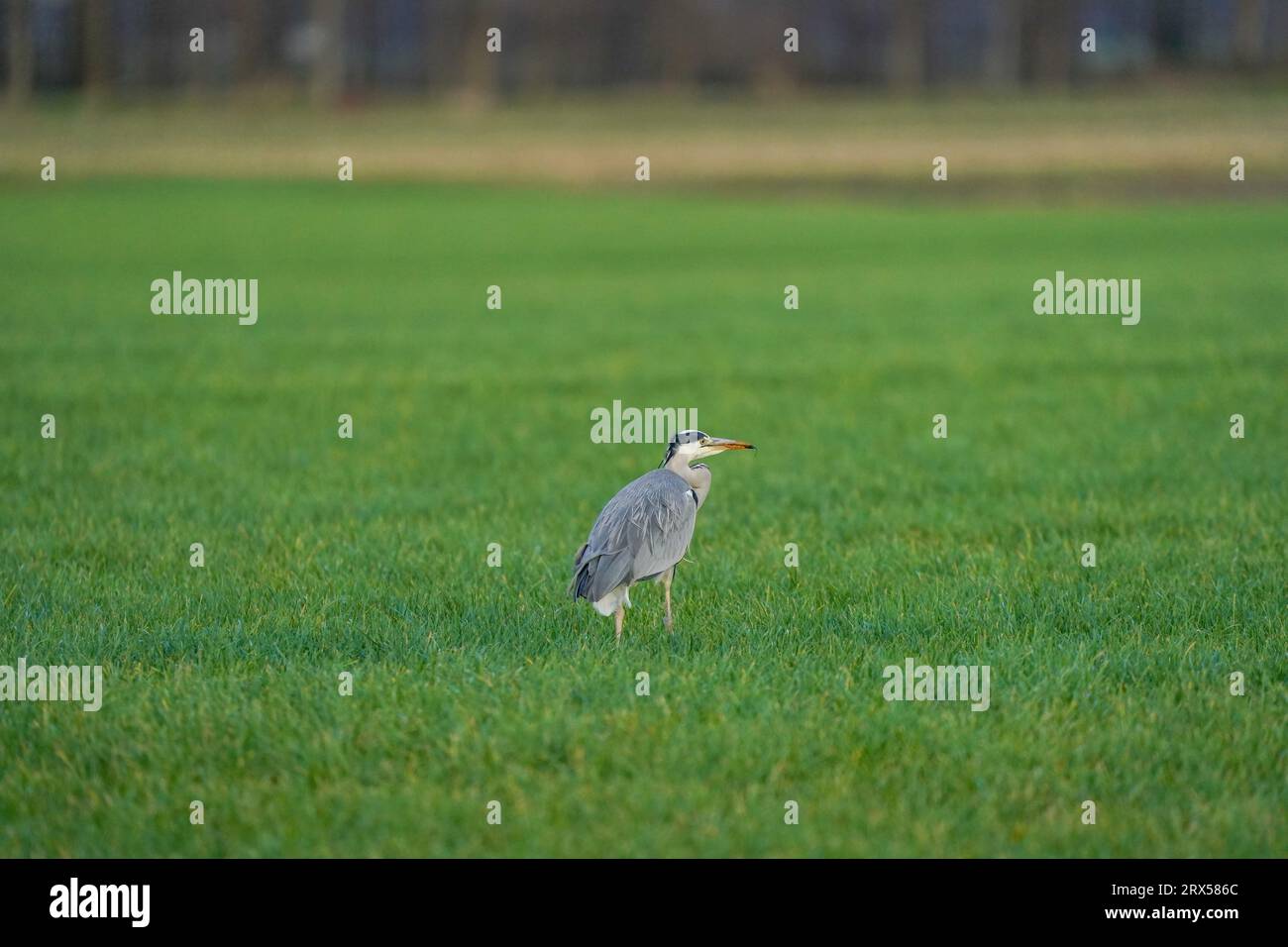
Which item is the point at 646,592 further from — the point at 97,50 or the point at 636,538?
the point at 97,50

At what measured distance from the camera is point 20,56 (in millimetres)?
91500

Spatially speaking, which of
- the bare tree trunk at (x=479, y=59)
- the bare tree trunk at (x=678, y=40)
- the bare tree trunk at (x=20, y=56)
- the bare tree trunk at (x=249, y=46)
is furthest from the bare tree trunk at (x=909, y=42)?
the bare tree trunk at (x=20, y=56)

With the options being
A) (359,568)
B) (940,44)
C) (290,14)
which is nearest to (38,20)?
(290,14)

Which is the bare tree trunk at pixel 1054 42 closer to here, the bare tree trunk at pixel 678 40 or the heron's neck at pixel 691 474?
the bare tree trunk at pixel 678 40

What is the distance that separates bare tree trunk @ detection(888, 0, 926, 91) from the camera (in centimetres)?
Result: 9725

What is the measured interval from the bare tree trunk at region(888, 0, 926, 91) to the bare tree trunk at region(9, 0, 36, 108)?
Answer: 56763mm

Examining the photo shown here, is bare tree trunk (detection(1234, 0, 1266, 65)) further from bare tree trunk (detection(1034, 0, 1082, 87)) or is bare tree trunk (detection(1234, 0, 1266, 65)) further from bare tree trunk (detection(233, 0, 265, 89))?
bare tree trunk (detection(233, 0, 265, 89))

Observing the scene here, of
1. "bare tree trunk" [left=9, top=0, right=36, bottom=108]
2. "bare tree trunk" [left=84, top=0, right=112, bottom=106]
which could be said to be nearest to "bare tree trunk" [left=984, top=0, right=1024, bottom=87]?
"bare tree trunk" [left=84, top=0, right=112, bottom=106]

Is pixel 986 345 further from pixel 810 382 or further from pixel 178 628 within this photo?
pixel 178 628

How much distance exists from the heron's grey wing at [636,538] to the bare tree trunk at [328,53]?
297 ft

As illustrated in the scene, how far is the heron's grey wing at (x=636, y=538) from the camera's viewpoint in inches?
311

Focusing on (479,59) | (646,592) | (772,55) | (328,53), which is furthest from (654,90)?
(646,592)

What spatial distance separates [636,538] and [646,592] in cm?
175
